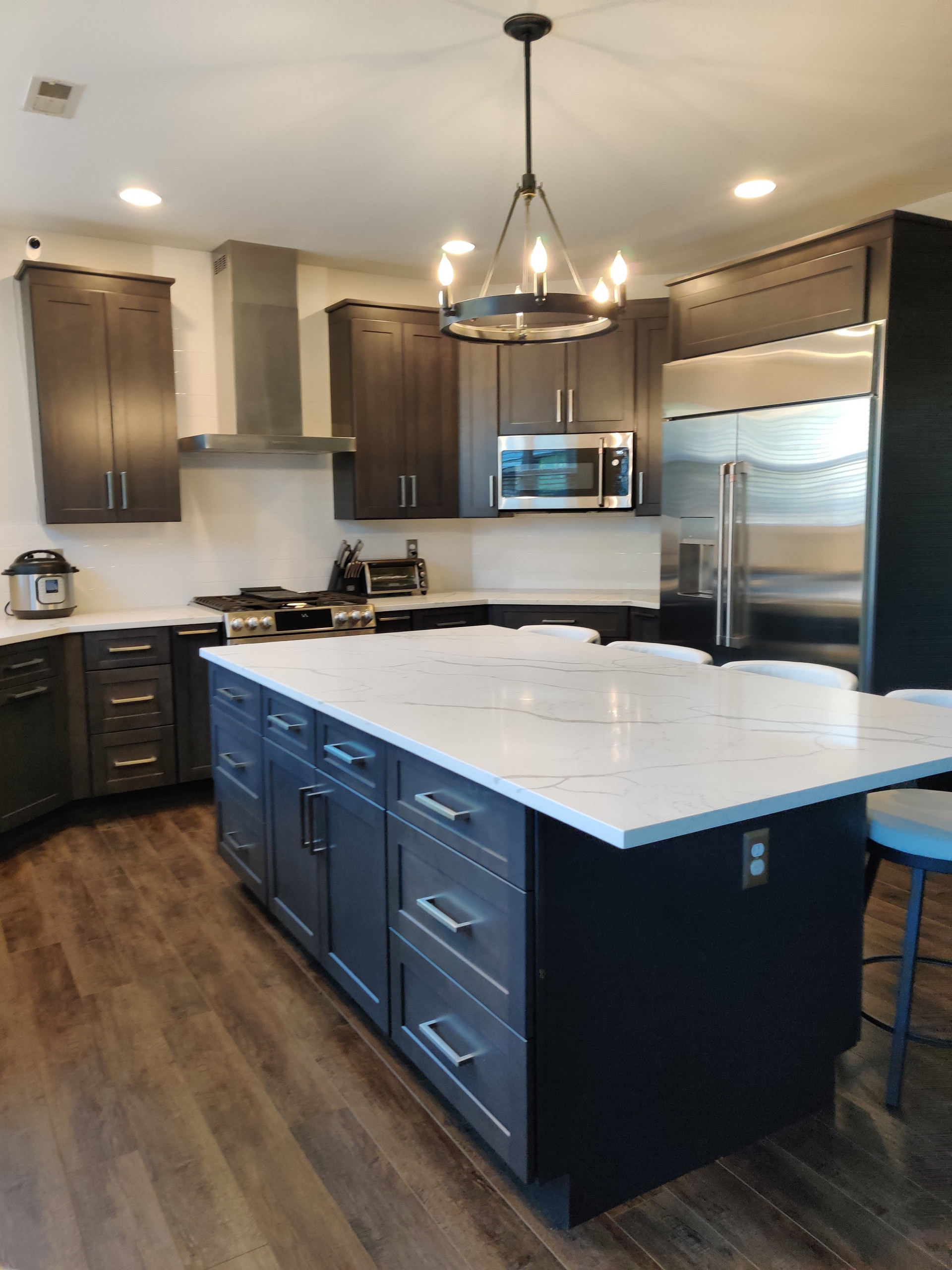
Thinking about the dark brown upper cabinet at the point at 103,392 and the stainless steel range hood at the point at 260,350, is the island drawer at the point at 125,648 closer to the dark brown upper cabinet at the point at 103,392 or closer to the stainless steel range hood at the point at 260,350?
the dark brown upper cabinet at the point at 103,392

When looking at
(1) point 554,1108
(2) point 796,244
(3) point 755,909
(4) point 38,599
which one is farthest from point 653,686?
(4) point 38,599

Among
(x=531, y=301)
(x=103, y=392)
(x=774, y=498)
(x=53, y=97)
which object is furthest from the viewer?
(x=103, y=392)

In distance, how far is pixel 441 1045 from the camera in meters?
1.91

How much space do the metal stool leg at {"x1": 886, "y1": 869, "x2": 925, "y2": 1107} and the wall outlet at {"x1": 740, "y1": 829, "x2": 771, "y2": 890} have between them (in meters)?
0.50

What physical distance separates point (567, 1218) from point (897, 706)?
4.40 feet

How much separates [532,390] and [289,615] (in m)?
1.96

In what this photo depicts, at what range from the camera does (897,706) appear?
7.16 feet

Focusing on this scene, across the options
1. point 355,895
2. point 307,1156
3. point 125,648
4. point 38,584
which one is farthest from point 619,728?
point 38,584

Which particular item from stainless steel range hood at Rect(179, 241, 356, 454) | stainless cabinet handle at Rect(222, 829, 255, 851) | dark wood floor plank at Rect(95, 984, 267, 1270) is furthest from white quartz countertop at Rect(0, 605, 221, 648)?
dark wood floor plank at Rect(95, 984, 267, 1270)

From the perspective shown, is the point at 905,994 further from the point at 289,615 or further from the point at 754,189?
the point at 754,189

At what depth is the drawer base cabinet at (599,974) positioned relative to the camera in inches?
63.9

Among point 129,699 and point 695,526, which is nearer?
point 129,699

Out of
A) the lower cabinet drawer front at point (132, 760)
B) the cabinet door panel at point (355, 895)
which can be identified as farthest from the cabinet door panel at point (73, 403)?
the cabinet door panel at point (355, 895)

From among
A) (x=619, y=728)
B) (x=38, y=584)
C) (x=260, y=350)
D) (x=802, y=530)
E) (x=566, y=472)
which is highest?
(x=260, y=350)
